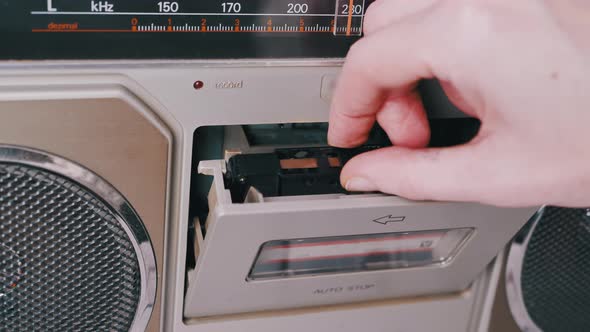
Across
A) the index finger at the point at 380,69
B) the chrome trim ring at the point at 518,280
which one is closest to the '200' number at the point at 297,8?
the index finger at the point at 380,69

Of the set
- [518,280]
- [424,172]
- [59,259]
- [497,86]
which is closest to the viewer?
[497,86]

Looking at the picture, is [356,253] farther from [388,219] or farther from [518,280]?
[518,280]

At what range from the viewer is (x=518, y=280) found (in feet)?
3.12

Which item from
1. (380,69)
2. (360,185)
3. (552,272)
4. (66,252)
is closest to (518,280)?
(552,272)

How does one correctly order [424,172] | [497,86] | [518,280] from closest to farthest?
[497,86] < [424,172] < [518,280]

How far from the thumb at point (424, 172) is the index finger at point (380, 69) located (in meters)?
0.05

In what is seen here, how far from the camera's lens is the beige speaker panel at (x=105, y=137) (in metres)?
0.65

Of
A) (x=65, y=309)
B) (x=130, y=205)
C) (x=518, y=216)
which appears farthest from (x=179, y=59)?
(x=518, y=216)

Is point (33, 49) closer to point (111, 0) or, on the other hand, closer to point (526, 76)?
point (111, 0)

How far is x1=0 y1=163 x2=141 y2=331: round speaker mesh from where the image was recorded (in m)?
0.70

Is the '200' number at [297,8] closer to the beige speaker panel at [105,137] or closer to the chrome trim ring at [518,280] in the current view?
the beige speaker panel at [105,137]

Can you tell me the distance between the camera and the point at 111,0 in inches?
25.5

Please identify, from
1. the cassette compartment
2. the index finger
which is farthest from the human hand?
the cassette compartment

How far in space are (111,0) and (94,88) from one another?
84mm
